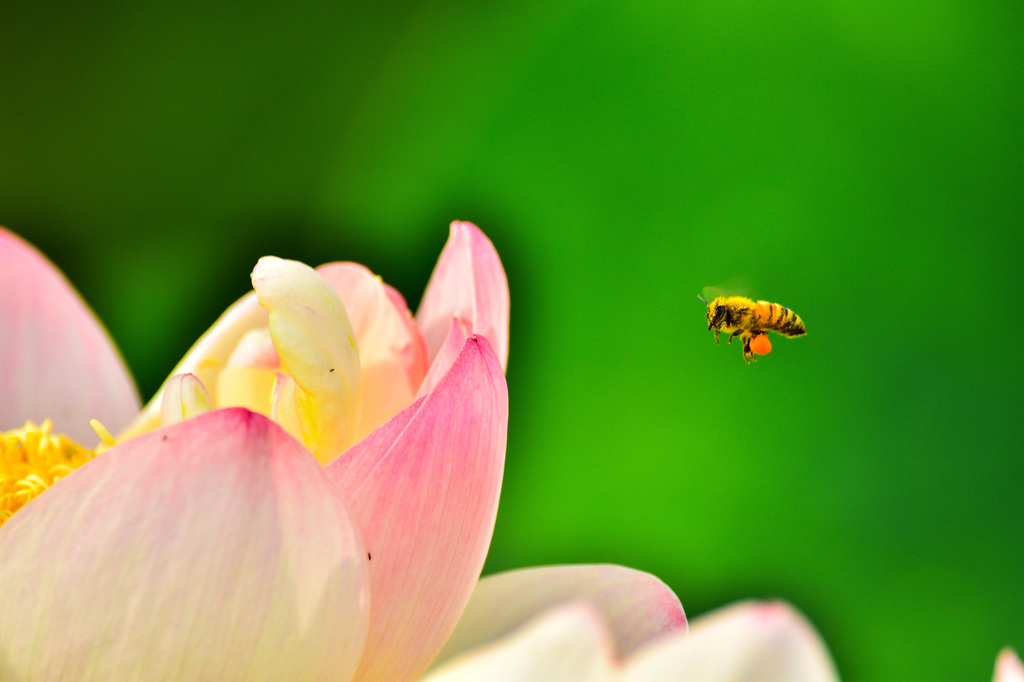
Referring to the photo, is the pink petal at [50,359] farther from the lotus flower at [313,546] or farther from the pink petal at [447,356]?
the pink petal at [447,356]

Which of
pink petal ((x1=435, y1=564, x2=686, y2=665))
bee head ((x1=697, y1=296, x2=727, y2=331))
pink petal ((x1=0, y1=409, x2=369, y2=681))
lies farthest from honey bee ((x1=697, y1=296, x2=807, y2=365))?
pink petal ((x1=0, y1=409, x2=369, y2=681))

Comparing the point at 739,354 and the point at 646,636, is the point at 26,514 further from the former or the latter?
the point at 739,354

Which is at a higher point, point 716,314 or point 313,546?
point 716,314

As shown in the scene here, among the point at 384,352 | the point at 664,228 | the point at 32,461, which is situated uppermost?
the point at 664,228

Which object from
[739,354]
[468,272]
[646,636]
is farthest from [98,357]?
[739,354]

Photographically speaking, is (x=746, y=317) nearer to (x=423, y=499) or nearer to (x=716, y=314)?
(x=716, y=314)

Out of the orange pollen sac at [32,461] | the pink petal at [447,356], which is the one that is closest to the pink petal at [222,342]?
the orange pollen sac at [32,461]

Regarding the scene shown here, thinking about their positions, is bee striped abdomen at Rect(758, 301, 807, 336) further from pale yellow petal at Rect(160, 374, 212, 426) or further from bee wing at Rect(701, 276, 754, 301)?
pale yellow petal at Rect(160, 374, 212, 426)

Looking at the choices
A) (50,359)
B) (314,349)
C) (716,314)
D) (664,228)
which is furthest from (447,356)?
(664,228)
